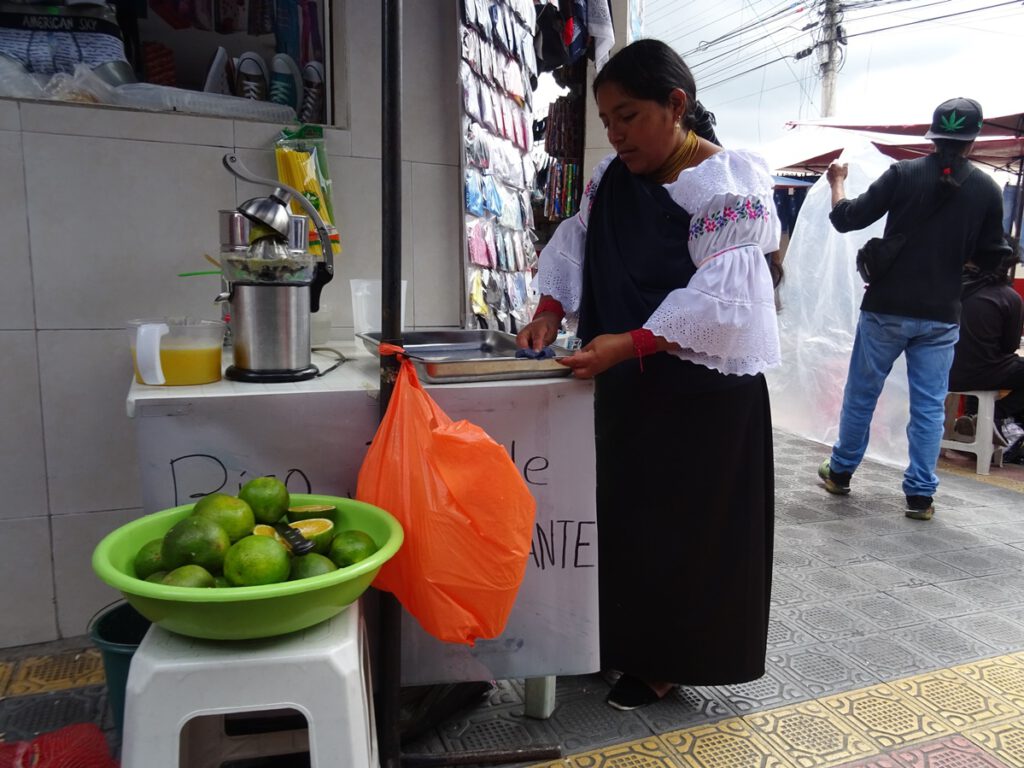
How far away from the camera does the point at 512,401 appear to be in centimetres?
154

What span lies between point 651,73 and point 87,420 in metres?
1.88

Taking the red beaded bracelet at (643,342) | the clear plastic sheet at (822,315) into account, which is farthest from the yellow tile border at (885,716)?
the clear plastic sheet at (822,315)

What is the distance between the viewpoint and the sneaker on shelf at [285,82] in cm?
237

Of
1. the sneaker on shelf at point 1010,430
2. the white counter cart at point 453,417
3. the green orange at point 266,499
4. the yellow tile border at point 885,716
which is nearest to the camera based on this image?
the green orange at point 266,499

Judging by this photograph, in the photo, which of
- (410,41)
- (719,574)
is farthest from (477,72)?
(719,574)

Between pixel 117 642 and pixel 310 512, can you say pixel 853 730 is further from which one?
pixel 117 642

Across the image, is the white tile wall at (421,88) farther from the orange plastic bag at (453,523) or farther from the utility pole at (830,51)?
the utility pole at (830,51)

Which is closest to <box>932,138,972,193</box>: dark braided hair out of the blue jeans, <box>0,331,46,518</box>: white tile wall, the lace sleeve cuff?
the blue jeans

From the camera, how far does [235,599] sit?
0.91 metres

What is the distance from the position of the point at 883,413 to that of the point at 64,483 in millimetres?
4654

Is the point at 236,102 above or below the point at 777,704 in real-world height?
above

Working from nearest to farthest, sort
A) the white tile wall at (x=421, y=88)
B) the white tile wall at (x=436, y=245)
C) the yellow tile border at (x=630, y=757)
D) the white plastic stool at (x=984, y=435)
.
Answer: the yellow tile border at (x=630, y=757) < the white tile wall at (x=421, y=88) < the white tile wall at (x=436, y=245) < the white plastic stool at (x=984, y=435)

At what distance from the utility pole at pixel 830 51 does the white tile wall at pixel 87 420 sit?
12500 millimetres

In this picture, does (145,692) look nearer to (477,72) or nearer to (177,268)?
(177,268)
